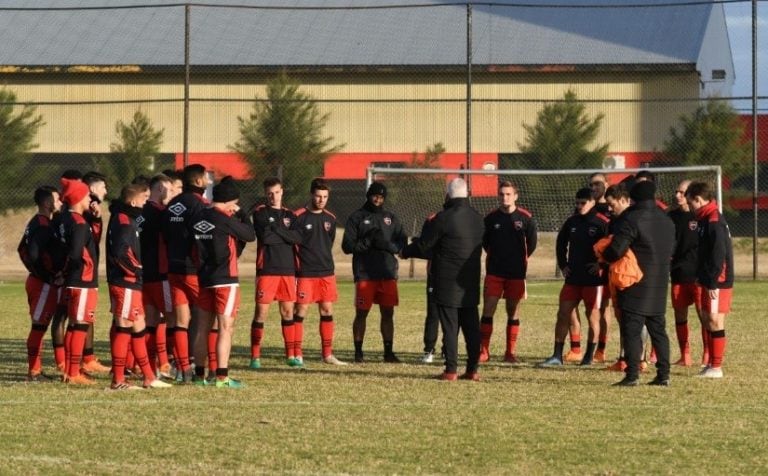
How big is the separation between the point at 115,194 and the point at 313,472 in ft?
96.8

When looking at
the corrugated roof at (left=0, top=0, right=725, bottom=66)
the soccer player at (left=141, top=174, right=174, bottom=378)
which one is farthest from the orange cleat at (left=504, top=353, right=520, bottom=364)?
the corrugated roof at (left=0, top=0, right=725, bottom=66)

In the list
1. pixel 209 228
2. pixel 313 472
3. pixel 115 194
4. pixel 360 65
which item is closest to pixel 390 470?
pixel 313 472

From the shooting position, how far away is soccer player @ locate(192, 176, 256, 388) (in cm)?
1244

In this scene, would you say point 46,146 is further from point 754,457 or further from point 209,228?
point 754,457

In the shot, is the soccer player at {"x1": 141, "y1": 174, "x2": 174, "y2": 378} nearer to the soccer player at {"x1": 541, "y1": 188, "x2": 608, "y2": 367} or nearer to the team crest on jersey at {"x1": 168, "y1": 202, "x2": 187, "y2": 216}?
the team crest on jersey at {"x1": 168, "y1": 202, "x2": 187, "y2": 216}

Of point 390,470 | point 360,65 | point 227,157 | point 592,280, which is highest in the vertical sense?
point 360,65

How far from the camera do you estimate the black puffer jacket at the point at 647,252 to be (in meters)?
12.8

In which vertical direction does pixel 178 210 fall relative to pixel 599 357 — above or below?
above

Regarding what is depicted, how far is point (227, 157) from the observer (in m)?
40.9

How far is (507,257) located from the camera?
603 inches

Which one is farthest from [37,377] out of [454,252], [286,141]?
[286,141]

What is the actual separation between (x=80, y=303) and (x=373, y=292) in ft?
12.7

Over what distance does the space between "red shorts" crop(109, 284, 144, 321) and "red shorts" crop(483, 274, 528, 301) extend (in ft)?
14.3

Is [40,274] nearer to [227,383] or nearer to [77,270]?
[77,270]
